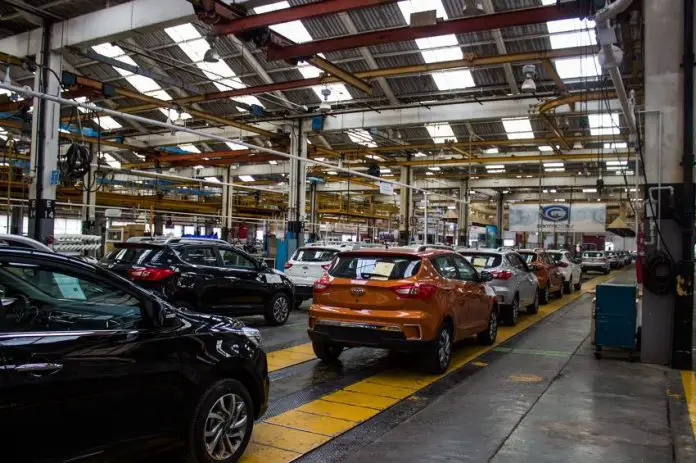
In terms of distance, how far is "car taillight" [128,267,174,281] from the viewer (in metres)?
8.34

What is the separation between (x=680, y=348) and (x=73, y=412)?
737 centimetres

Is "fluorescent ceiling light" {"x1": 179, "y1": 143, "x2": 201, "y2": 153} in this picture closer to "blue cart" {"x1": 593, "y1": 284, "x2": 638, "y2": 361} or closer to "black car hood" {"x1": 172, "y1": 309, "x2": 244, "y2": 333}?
"blue cart" {"x1": 593, "y1": 284, "x2": 638, "y2": 361}

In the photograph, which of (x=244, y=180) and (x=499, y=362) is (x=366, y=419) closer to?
(x=499, y=362)

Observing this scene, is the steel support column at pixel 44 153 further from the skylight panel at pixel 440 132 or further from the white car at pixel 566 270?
the white car at pixel 566 270

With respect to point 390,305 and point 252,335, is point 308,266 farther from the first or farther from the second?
point 252,335

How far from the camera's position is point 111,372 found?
10.3 ft

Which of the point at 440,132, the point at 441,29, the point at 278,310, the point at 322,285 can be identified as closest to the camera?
the point at 322,285

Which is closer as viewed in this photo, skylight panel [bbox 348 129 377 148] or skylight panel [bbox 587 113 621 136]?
skylight panel [bbox 587 113 621 136]

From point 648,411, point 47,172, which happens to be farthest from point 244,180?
point 648,411

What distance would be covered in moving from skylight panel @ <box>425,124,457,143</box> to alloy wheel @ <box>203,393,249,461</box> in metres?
18.2

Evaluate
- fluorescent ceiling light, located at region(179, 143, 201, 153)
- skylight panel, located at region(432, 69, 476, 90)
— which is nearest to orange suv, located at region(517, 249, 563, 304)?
skylight panel, located at region(432, 69, 476, 90)

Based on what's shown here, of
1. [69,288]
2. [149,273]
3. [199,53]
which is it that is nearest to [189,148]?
[199,53]

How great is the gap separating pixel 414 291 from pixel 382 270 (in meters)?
0.52

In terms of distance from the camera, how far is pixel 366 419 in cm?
520
